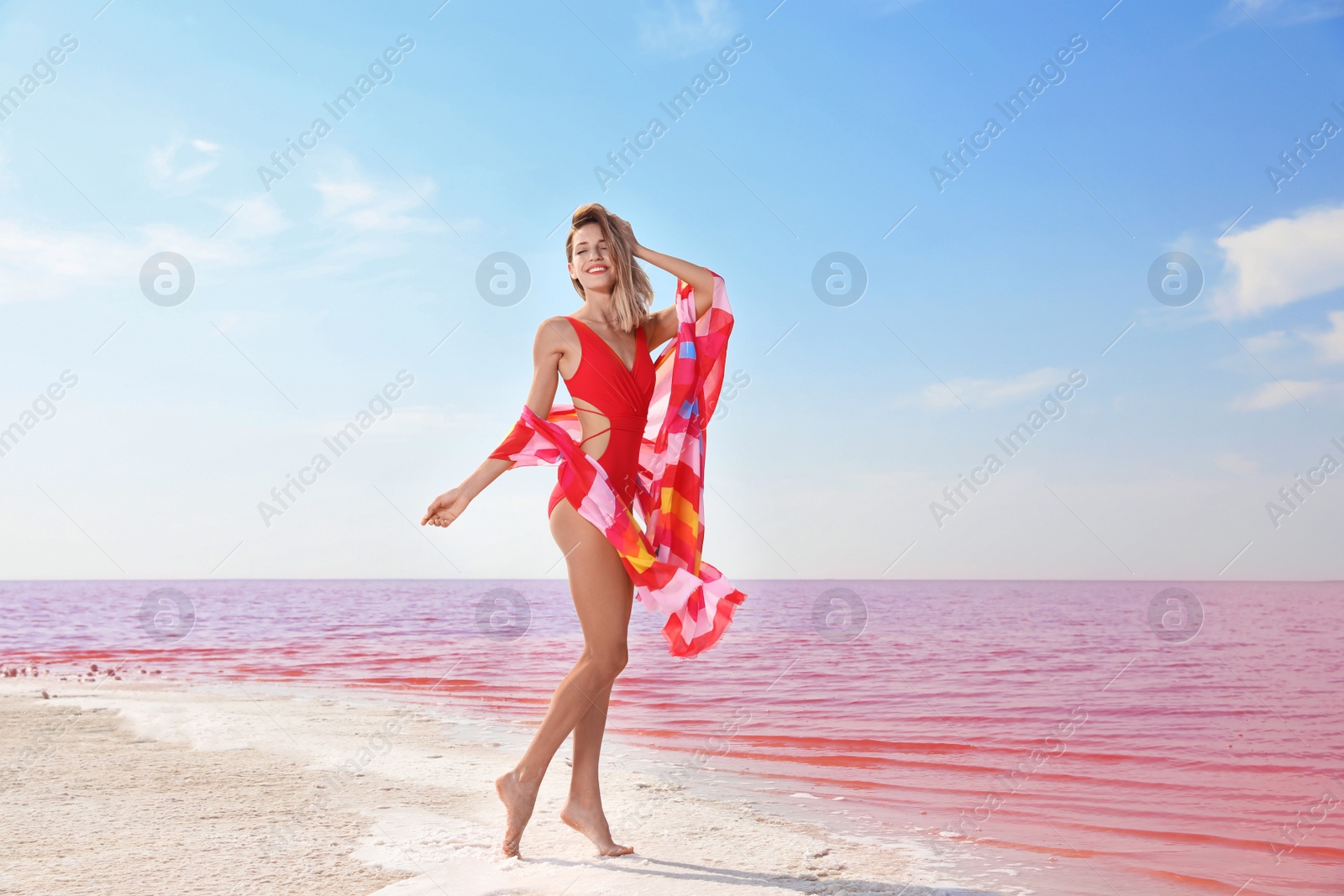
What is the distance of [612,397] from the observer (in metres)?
3.27

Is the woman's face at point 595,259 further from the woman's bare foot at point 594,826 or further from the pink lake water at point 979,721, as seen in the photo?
the pink lake water at point 979,721

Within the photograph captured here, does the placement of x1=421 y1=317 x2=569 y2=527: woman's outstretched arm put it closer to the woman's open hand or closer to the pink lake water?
the woman's open hand

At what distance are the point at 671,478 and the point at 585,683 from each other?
0.84 m

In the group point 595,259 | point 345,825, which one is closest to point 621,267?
point 595,259

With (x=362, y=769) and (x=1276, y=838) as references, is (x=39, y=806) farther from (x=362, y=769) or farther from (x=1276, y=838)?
(x=1276, y=838)

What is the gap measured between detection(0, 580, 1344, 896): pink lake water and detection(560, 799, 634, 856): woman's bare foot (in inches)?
39.2

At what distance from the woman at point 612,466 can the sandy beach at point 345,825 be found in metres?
0.31

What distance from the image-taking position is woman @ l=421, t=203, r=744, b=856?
3.09 meters

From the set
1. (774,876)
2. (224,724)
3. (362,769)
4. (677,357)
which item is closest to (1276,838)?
(774,876)

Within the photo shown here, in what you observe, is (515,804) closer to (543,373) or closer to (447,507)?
(447,507)

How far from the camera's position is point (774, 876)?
2.79 metres

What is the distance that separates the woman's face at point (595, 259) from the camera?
3330 mm

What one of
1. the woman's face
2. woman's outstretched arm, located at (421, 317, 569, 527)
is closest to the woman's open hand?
woman's outstretched arm, located at (421, 317, 569, 527)

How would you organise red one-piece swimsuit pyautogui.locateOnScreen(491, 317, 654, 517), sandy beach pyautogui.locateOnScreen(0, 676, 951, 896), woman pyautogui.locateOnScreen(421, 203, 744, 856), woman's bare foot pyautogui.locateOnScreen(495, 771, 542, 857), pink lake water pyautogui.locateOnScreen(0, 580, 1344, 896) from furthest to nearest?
pink lake water pyautogui.locateOnScreen(0, 580, 1344, 896)
red one-piece swimsuit pyautogui.locateOnScreen(491, 317, 654, 517)
woman pyautogui.locateOnScreen(421, 203, 744, 856)
woman's bare foot pyautogui.locateOnScreen(495, 771, 542, 857)
sandy beach pyautogui.locateOnScreen(0, 676, 951, 896)
